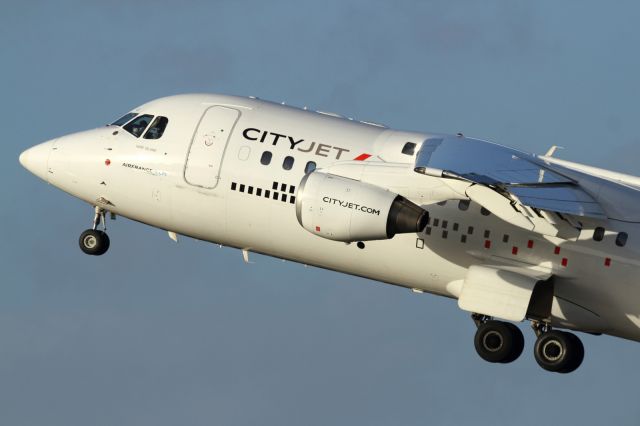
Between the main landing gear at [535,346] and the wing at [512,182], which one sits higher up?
the wing at [512,182]

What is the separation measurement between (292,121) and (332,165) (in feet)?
6.39

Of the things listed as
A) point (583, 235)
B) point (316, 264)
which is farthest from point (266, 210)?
point (583, 235)

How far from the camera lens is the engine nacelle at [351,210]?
31594 mm

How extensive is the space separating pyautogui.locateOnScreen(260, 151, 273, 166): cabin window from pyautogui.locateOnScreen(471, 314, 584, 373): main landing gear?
5.23 meters

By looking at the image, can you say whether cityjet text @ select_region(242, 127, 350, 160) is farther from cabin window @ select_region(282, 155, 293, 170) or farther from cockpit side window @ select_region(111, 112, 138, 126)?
cockpit side window @ select_region(111, 112, 138, 126)

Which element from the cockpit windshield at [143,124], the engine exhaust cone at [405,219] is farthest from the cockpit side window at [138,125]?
the engine exhaust cone at [405,219]

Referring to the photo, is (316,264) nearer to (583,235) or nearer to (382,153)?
(382,153)

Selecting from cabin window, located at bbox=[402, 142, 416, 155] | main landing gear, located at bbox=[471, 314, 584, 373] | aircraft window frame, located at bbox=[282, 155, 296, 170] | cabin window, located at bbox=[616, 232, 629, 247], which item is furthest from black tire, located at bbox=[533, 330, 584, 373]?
aircraft window frame, located at bbox=[282, 155, 296, 170]

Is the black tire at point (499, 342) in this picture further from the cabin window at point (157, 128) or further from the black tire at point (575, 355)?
the cabin window at point (157, 128)

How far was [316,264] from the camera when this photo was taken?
3569 cm

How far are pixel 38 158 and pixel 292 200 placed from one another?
6.57 meters

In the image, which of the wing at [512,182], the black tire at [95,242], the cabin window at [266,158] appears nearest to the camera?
the wing at [512,182]

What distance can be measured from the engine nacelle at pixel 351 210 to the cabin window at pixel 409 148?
1.99 meters

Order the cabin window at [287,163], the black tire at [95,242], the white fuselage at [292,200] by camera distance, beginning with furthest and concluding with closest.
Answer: the black tire at [95,242] < the cabin window at [287,163] < the white fuselage at [292,200]
